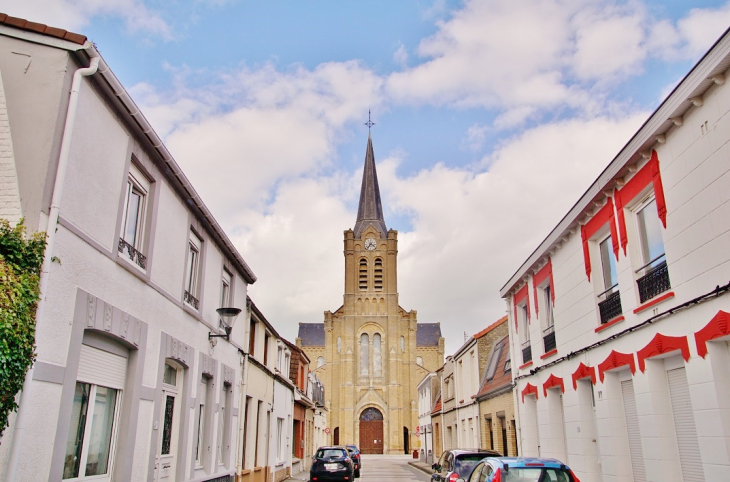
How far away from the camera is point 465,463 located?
39.5 feet

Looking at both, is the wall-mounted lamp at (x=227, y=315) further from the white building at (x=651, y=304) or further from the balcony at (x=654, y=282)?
the balcony at (x=654, y=282)

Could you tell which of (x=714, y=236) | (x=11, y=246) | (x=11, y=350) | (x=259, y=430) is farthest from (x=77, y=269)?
(x=259, y=430)

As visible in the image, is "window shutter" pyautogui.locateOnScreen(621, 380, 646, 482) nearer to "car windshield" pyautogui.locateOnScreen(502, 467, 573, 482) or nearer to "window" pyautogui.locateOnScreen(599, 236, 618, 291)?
"window" pyautogui.locateOnScreen(599, 236, 618, 291)

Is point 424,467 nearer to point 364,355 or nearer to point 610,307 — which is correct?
point 610,307

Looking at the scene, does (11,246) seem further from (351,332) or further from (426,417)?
(351,332)

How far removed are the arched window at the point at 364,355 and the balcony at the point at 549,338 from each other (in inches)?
1790

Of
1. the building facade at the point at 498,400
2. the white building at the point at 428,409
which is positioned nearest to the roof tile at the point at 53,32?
the building facade at the point at 498,400

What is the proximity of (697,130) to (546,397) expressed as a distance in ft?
27.2

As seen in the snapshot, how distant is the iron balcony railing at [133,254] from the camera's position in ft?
26.9

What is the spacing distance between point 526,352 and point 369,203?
164 ft

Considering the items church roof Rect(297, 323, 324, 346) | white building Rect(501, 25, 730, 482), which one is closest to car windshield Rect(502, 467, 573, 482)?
white building Rect(501, 25, 730, 482)

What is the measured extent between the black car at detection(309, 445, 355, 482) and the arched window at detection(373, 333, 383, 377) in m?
38.1

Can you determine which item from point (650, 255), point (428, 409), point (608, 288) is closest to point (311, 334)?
point (428, 409)

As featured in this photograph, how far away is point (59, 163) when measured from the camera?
6.29m
